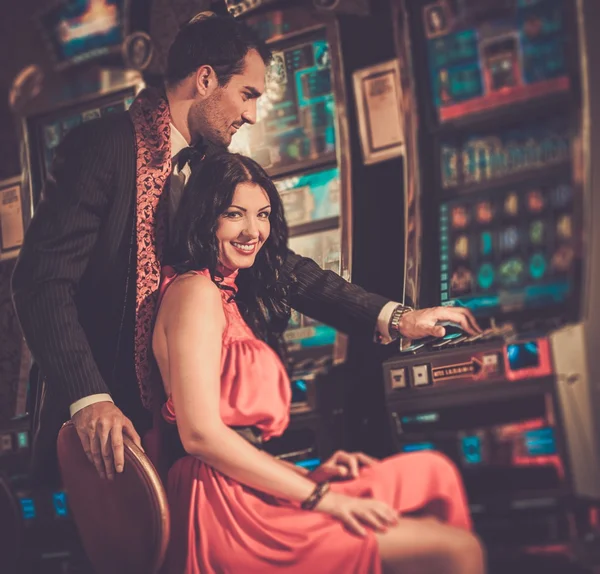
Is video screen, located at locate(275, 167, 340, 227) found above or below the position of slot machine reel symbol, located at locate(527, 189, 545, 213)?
above

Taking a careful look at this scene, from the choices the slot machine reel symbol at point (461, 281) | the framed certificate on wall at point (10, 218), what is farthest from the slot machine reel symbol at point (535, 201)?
the framed certificate on wall at point (10, 218)

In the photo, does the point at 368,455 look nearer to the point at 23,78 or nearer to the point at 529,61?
the point at 529,61

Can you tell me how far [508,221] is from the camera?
215 centimetres

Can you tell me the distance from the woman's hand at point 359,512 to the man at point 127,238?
501 mm

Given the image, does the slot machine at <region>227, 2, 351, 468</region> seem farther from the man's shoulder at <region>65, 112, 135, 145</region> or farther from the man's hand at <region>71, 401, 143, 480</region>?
the man's hand at <region>71, 401, 143, 480</region>

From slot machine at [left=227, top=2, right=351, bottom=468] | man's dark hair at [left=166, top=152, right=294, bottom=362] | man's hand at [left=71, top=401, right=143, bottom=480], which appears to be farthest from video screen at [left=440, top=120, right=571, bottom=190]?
man's hand at [left=71, top=401, right=143, bottom=480]

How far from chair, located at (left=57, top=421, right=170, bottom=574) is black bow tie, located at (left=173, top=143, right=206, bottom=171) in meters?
0.86

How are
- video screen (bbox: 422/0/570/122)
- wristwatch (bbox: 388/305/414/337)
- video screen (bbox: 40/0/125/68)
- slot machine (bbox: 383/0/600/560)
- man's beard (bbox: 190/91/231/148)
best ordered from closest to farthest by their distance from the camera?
slot machine (bbox: 383/0/600/560), video screen (bbox: 422/0/570/122), wristwatch (bbox: 388/305/414/337), man's beard (bbox: 190/91/231/148), video screen (bbox: 40/0/125/68)

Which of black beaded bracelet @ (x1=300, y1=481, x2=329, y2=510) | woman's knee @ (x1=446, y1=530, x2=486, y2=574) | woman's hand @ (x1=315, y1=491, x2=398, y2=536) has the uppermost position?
black beaded bracelet @ (x1=300, y1=481, x2=329, y2=510)

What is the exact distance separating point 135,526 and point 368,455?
0.70 m

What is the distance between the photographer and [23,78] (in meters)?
2.98

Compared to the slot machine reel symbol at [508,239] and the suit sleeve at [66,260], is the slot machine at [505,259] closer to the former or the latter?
the slot machine reel symbol at [508,239]

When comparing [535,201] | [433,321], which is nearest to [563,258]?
[535,201]

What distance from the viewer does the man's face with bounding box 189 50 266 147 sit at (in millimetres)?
2494
